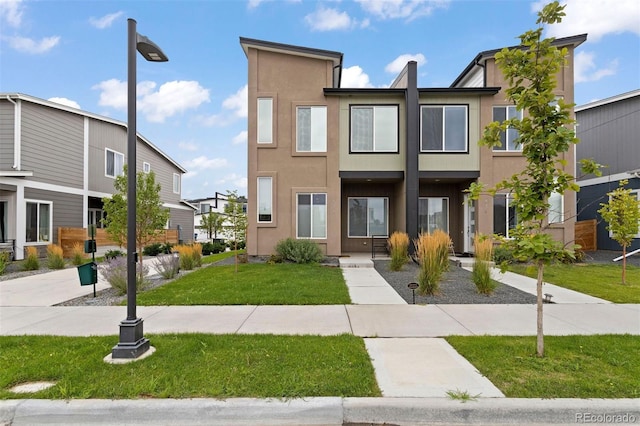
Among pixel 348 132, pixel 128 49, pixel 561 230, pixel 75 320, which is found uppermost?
pixel 348 132

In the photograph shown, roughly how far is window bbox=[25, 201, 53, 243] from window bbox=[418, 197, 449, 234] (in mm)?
18030

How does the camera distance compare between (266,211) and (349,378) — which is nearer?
(349,378)

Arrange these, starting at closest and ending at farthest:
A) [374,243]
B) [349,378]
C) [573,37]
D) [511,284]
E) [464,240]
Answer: [349,378] → [511,284] → [573,37] → [464,240] → [374,243]

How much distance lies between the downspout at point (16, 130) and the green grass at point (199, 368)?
13.8m

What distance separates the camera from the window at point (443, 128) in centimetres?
1370

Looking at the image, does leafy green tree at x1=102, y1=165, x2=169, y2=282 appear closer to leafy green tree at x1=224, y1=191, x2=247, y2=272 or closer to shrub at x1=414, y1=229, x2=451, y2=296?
leafy green tree at x1=224, y1=191, x2=247, y2=272

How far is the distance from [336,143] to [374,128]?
1.75 m

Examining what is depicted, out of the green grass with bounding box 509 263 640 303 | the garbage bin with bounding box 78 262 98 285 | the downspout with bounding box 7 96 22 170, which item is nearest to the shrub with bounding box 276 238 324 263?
the garbage bin with bounding box 78 262 98 285

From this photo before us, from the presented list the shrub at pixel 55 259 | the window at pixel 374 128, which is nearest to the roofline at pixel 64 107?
the shrub at pixel 55 259

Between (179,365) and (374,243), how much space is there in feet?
41.4

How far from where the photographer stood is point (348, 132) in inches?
540

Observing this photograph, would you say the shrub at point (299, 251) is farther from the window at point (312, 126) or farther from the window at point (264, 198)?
the window at point (312, 126)

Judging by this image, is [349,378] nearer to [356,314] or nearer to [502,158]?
[356,314]

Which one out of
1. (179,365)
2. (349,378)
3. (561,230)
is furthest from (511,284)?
(179,365)
